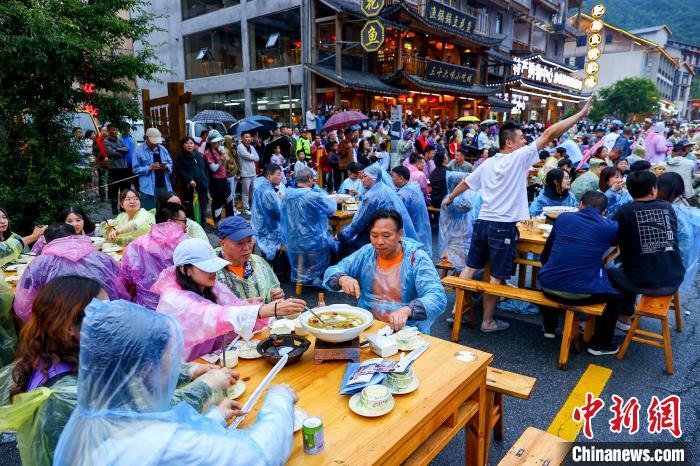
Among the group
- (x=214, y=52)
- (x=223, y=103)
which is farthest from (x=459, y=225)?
(x=214, y=52)

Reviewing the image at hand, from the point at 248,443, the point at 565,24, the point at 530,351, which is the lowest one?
the point at 530,351

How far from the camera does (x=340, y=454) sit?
1.75 m

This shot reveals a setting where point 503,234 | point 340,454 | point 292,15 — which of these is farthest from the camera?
point 292,15

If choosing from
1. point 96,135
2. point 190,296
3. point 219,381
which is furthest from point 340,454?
point 96,135

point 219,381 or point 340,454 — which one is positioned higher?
point 219,381

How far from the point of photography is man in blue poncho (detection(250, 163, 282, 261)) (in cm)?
643

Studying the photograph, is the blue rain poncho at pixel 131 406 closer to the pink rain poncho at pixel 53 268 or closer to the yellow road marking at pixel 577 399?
the pink rain poncho at pixel 53 268

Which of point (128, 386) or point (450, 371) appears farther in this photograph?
point (450, 371)

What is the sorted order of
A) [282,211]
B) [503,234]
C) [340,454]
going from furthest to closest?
1. [282,211]
2. [503,234]
3. [340,454]

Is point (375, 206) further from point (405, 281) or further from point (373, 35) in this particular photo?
point (373, 35)

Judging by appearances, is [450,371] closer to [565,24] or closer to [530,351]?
[530,351]

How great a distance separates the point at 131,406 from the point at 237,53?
80.0ft

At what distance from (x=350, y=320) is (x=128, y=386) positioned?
1483 millimetres

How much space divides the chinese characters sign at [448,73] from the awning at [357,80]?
3.00m
